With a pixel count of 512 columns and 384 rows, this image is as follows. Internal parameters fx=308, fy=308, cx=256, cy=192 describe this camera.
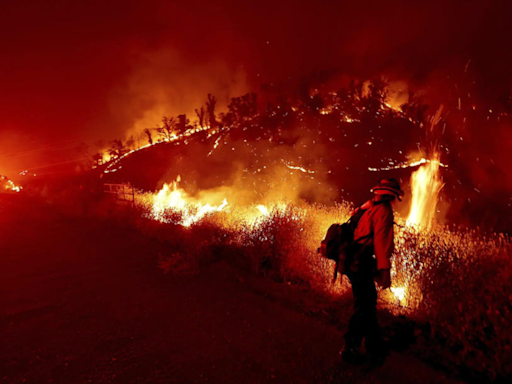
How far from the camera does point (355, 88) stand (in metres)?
66.3

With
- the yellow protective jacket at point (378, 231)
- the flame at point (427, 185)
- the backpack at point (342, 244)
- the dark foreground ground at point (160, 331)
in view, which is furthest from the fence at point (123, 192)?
the flame at point (427, 185)

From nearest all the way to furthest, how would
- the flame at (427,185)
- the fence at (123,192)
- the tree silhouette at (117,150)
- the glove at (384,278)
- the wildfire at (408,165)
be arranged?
the glove at (384,278), the fence at (123,192), the flame at (427,185), the wildfire at (408,165), the tree silhouette at (117,150)

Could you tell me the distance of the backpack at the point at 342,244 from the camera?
10.3 feet

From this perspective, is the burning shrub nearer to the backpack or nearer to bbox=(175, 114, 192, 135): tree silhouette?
the backpack

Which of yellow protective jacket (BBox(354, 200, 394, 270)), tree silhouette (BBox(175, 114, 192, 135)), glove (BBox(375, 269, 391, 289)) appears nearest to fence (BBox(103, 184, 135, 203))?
yellow protective jacket (BBox(354, 200, 394, 270))

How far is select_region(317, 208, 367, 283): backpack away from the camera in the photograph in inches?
124

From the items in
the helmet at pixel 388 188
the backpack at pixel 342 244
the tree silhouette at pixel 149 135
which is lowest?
the backpack at pixel 342 244

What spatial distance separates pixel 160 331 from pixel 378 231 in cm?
287

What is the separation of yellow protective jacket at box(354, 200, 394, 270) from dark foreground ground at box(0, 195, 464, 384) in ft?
3.81

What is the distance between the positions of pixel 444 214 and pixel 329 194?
13.3 metres

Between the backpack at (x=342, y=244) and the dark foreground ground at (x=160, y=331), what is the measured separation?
1042 millimetres

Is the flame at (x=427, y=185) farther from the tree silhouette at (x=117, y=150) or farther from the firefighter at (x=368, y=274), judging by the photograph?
the tree silhouette at (x=117, y=150)

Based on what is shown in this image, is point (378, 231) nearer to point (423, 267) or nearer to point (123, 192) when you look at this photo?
point (423, 267)

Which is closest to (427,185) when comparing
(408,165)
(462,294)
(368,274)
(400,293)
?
(408,165)
